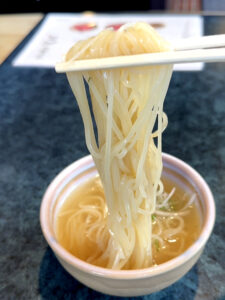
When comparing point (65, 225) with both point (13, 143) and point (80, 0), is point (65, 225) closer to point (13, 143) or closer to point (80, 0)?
point (13, 143)

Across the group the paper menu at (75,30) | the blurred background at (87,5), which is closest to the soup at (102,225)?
the paper menu at (75,30)

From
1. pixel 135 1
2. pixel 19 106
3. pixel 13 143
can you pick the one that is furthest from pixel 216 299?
pixel 135 1

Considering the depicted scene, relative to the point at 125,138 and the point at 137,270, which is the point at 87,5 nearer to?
the point at 125,138

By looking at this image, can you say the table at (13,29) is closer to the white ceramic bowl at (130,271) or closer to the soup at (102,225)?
the soup at (102,225)

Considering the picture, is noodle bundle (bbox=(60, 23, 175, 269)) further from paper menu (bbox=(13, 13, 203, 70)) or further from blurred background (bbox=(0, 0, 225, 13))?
blurred background (bbox=(0, 0, 225, 13))

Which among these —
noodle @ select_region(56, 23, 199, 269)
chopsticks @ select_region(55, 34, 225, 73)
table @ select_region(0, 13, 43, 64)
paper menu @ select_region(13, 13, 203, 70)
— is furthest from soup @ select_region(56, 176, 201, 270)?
table @ select_region(0, 13, 43, 64)

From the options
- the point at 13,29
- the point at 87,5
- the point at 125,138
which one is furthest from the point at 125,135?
the point at 87,5
